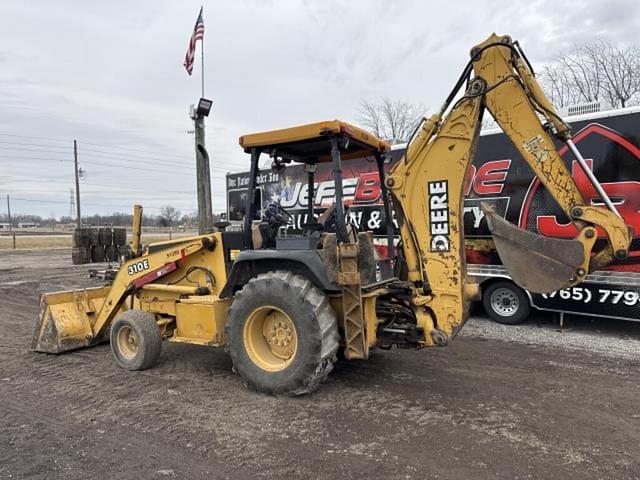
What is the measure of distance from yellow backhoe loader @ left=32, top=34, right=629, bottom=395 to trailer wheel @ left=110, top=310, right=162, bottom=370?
0.8 inches

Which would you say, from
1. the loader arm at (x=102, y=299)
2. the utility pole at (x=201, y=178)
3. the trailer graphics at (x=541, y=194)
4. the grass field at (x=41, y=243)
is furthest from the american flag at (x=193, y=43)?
the grass field at (x=41, y=243)

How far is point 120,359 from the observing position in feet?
18.8

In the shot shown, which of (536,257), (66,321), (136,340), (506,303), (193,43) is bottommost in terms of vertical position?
(506,303)

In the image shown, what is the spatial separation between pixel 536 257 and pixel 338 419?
2233mm

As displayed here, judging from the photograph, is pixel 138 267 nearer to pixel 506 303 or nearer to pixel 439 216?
pixel 439 216

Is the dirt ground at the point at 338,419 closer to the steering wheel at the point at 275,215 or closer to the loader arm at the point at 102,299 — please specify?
the loader arm at the point at 102,299

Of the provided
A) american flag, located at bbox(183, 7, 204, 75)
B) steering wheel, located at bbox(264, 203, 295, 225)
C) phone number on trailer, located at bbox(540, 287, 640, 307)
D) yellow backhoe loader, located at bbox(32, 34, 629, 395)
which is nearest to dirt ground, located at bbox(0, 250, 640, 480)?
yellow backhoe loader, located at bbox(32, 34, 629, 395)

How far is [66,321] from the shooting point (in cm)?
643

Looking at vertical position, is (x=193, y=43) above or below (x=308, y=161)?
above

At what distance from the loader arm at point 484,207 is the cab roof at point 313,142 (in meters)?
0.60

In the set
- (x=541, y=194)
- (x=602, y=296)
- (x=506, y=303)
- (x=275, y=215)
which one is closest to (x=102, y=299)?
(x=275, y=215)

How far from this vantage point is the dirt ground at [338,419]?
3447 millimetres

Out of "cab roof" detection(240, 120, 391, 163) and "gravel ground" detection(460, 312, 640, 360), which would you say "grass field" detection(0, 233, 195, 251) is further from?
"cab roof" detection(240, 120, 391, 163)

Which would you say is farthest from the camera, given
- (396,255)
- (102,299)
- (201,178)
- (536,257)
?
(201,178)
